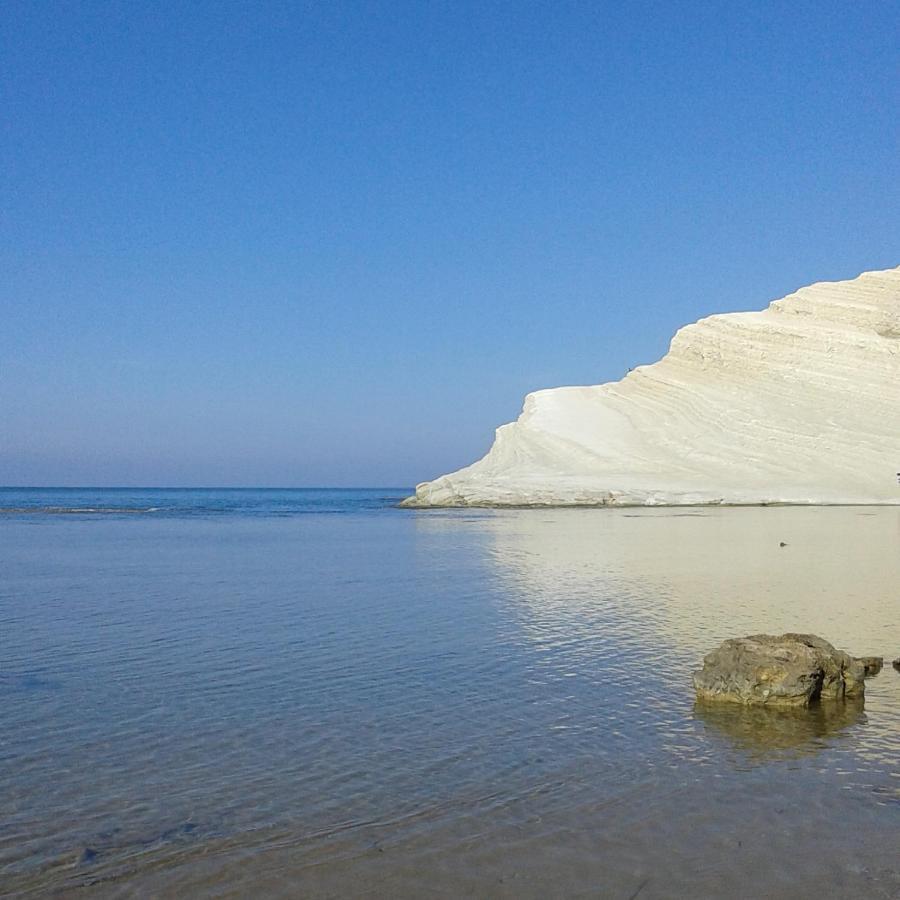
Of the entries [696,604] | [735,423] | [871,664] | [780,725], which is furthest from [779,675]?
[735,423]

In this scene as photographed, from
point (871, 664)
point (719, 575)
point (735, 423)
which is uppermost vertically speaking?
point (735, 423)

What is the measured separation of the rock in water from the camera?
7.78m

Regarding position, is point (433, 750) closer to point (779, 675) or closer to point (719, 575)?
point (779, 675)

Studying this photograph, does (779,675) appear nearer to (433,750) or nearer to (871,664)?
(871,664)

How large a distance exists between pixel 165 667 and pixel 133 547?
18.7 m

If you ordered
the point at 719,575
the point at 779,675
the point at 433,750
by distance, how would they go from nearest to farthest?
the point at 433,750
the point at 779,675
the point at 719,575

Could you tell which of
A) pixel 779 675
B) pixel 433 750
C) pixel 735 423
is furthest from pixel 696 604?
pixel 735 423

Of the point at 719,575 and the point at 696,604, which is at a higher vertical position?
the point at 719,575

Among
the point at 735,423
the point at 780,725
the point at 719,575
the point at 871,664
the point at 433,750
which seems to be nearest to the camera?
the point at 433,750

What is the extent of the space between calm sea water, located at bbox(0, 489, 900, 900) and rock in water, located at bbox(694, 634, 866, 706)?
0.21m

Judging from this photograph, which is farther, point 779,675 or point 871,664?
point 871,664

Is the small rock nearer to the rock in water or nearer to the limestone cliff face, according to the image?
the rock in water

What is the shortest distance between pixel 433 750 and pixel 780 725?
2689mm

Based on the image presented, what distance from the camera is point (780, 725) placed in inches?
287
